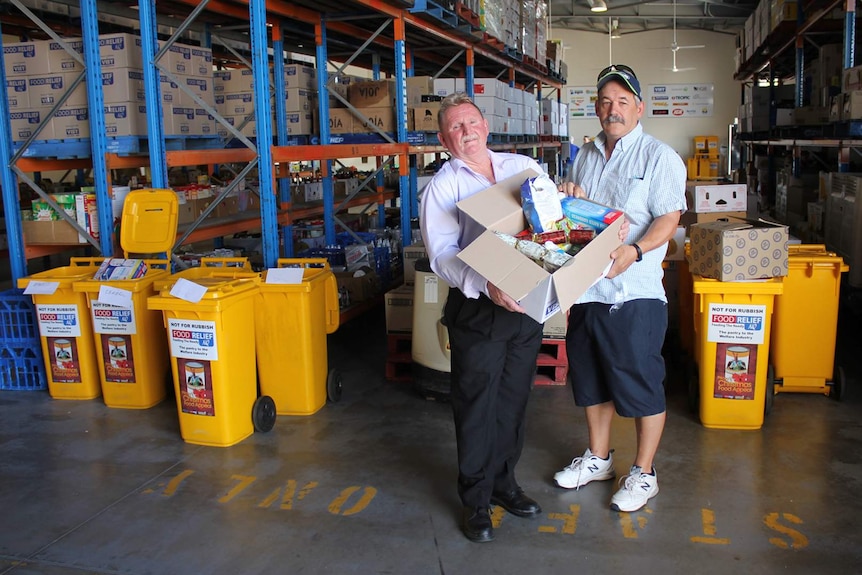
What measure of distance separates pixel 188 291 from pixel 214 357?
0.38 m

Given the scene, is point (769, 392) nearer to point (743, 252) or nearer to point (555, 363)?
point (743, 252)

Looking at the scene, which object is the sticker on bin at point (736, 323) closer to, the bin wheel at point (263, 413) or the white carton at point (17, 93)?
the bin wheel at point (263, 413)

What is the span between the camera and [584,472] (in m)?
3.65

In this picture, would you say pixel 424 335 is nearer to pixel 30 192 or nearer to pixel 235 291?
pixel 235 291

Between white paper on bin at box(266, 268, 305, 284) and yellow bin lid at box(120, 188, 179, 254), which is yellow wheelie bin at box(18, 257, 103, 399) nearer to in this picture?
yellow bin lid at box(120, 188, 179, 254)

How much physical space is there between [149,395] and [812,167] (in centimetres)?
1160

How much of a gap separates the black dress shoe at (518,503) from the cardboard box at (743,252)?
5.69 ft

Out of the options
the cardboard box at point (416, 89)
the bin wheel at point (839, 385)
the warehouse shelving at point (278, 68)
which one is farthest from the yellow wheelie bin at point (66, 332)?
the bin wheel at point (839, 385)

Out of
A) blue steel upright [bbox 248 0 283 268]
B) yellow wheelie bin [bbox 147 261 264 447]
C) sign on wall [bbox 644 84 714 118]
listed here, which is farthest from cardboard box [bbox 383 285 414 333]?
sign on wall [bbox 644 84 714 118]

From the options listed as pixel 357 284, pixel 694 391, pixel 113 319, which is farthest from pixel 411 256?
pixel 694 391

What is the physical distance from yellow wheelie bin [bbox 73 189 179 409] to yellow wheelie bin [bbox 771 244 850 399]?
3921 millimetres

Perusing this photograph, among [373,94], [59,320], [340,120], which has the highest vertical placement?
[373,94]

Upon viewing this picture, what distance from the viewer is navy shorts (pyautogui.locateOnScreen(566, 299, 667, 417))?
3225 mm

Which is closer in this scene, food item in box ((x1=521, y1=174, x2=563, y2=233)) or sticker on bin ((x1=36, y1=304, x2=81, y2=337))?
food item in box ((x1=521, y1=174, x2=563, y2=233))
